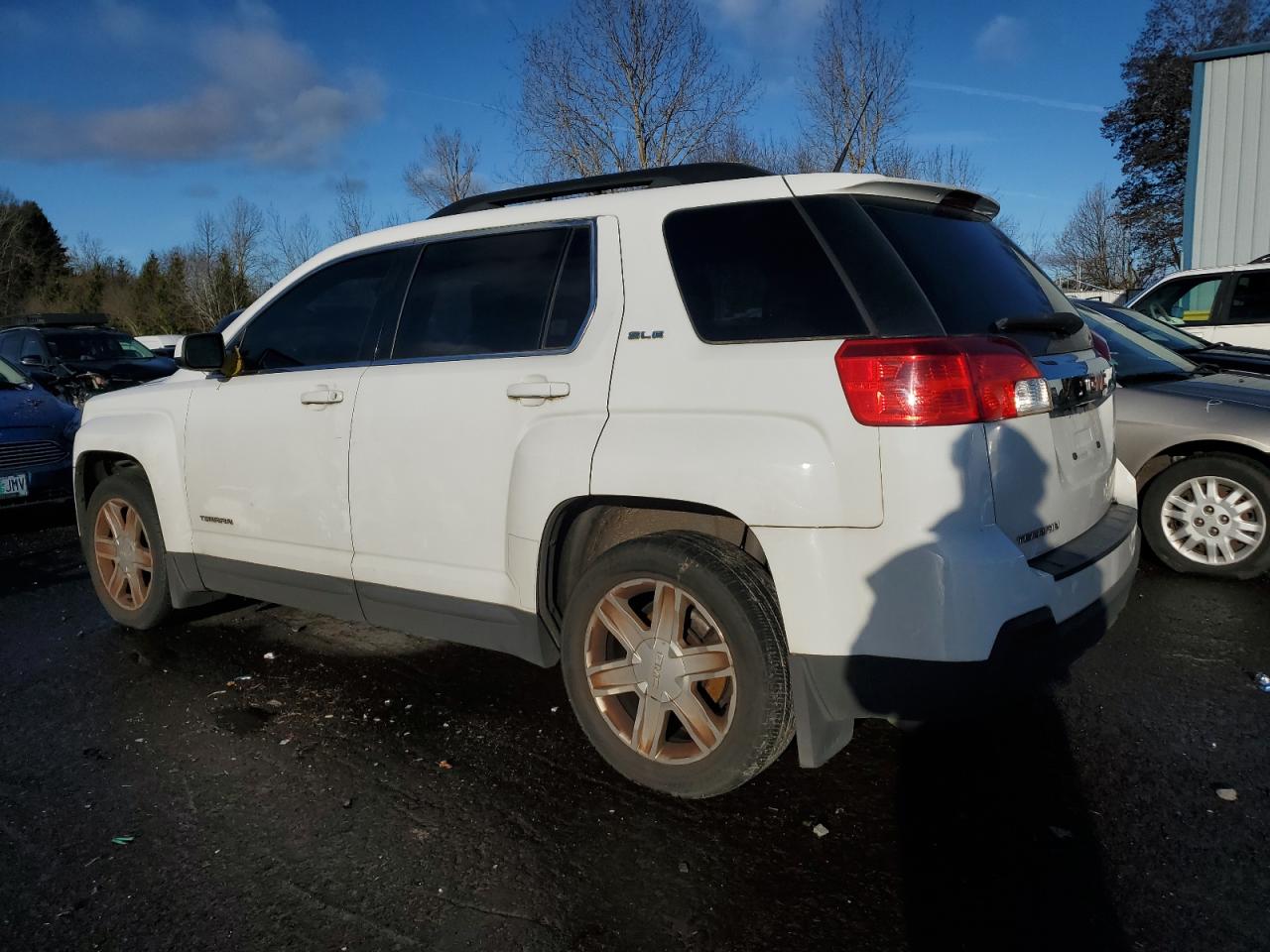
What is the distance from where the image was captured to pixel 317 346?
409cm

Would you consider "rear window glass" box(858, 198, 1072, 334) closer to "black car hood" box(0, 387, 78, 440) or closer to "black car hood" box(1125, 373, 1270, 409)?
"black car hood" box(1125, 373, 1270, 409)

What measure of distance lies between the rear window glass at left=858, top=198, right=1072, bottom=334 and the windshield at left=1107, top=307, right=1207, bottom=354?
4524 mm

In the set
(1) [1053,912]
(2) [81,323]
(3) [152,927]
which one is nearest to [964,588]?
(1) [1053,912]

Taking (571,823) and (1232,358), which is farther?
(1232,358)

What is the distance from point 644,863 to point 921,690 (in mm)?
926

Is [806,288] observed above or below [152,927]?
above

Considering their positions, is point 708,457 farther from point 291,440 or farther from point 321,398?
point 291,440

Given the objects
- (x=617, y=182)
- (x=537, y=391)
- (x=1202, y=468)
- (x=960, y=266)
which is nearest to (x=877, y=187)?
(x=960, y=266)

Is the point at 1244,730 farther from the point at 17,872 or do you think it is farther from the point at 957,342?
the point at 17,872

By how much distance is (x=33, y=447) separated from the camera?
26.5 ft

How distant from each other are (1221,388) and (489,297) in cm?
457

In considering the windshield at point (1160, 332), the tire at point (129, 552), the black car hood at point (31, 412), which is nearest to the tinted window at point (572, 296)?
the tire at point (129, 552)

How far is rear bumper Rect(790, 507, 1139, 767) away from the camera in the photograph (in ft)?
8.19

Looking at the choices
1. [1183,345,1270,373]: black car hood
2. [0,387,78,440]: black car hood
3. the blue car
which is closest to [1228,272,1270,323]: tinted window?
[1183,345,1270,373]: black car hood
